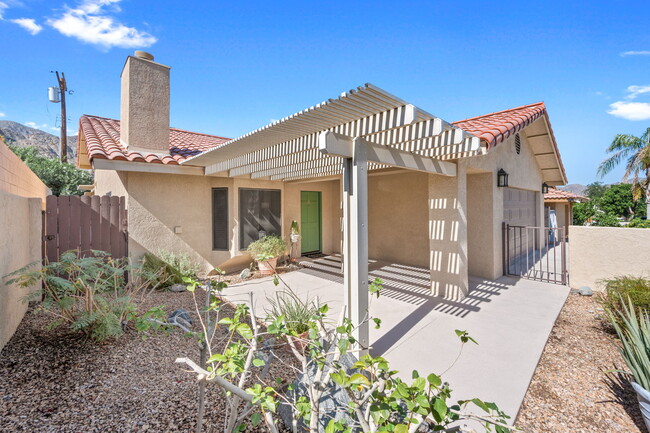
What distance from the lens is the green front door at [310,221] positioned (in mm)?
13688

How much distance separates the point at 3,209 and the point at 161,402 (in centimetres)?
387

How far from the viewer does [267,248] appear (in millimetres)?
10438

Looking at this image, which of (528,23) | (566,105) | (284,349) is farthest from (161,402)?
(566,105)

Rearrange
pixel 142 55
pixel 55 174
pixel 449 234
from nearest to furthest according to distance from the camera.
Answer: pixel 449 234
pixel 142 55
pixel 55 174

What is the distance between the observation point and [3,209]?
174 inches

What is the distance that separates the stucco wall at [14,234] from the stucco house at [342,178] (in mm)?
1912

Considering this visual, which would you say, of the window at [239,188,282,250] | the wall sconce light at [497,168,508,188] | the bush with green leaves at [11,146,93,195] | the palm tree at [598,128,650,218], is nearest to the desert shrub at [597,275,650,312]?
the wall sconce light at [497,168,508,188]

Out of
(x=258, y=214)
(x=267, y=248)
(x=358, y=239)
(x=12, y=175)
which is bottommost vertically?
(x=267, y=248)

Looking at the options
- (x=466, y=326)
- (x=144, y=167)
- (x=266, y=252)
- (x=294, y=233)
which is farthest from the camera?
(x=294, y=233)

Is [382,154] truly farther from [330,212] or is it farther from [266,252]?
[330,212]

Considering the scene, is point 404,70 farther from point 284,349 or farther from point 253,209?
point 284,349

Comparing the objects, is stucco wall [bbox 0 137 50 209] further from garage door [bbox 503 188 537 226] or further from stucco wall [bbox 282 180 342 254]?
garage door [bbox 503 188 537 226]

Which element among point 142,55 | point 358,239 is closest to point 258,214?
point 142,55

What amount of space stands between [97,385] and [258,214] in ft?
26.6
